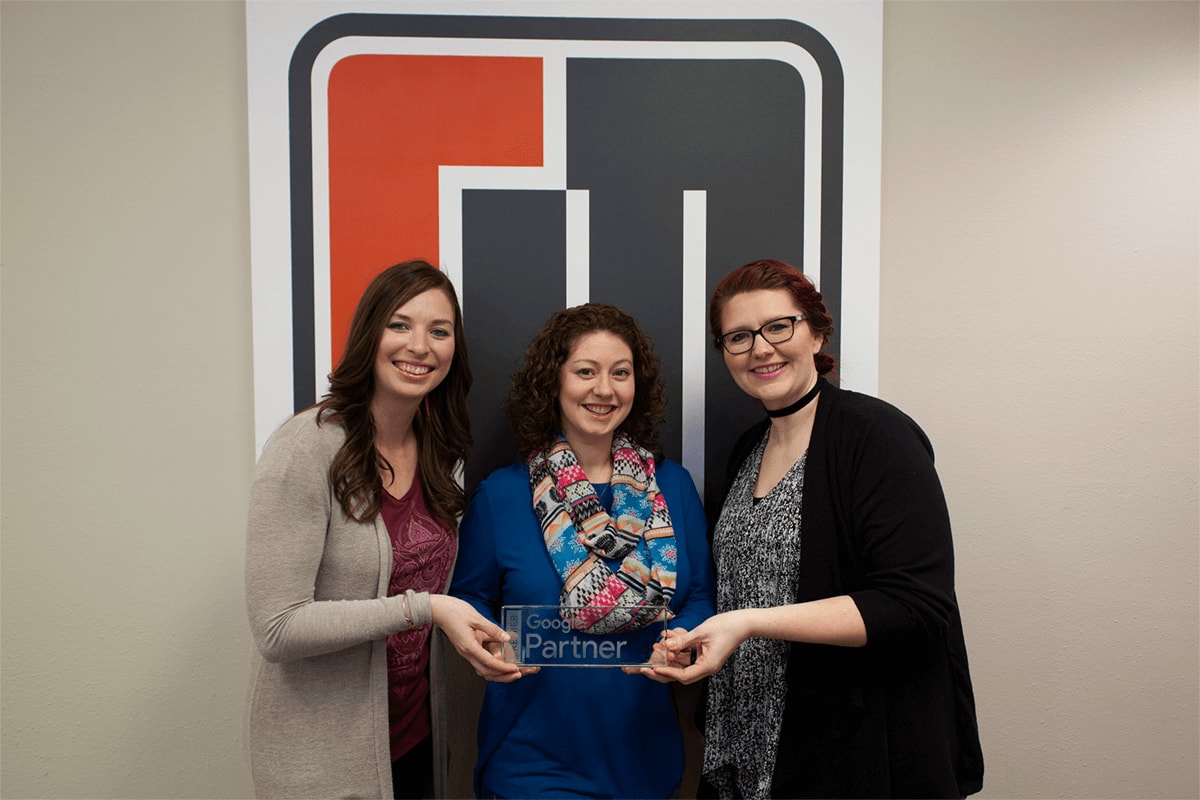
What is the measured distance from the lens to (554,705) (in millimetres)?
1459

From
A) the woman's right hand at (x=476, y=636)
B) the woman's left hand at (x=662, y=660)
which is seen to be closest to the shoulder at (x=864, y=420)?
the woman's left hand at (x=662, y=660)

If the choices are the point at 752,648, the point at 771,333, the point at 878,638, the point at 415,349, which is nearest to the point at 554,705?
the point at 752,648

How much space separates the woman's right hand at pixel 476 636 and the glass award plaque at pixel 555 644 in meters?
0.02

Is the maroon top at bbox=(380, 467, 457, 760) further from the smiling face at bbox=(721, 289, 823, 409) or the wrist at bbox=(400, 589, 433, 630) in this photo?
the smiling face at bbox=(721, 289, 823, 409)

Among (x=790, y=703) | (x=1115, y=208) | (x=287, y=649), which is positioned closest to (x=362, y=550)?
(x=287, y=649)

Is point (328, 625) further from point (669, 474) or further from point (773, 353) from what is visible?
point (773, 353)

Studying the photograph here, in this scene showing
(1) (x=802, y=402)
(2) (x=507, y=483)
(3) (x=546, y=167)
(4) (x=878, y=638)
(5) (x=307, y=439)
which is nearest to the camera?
(4) (x=878, y=638)

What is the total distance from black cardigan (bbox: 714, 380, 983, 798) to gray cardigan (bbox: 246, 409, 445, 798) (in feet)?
2.61

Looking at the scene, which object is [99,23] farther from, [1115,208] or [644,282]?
[1115,208]

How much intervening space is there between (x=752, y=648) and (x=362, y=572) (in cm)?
84

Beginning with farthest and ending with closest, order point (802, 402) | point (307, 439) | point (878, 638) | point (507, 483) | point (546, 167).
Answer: point (546, 167), point (507, 483), point (802, 402), point (307, 439), point (878, 638)

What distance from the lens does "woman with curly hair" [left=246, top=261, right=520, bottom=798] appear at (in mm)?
1316

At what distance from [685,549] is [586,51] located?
53.0 inches

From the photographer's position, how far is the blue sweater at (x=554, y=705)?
1.44m
